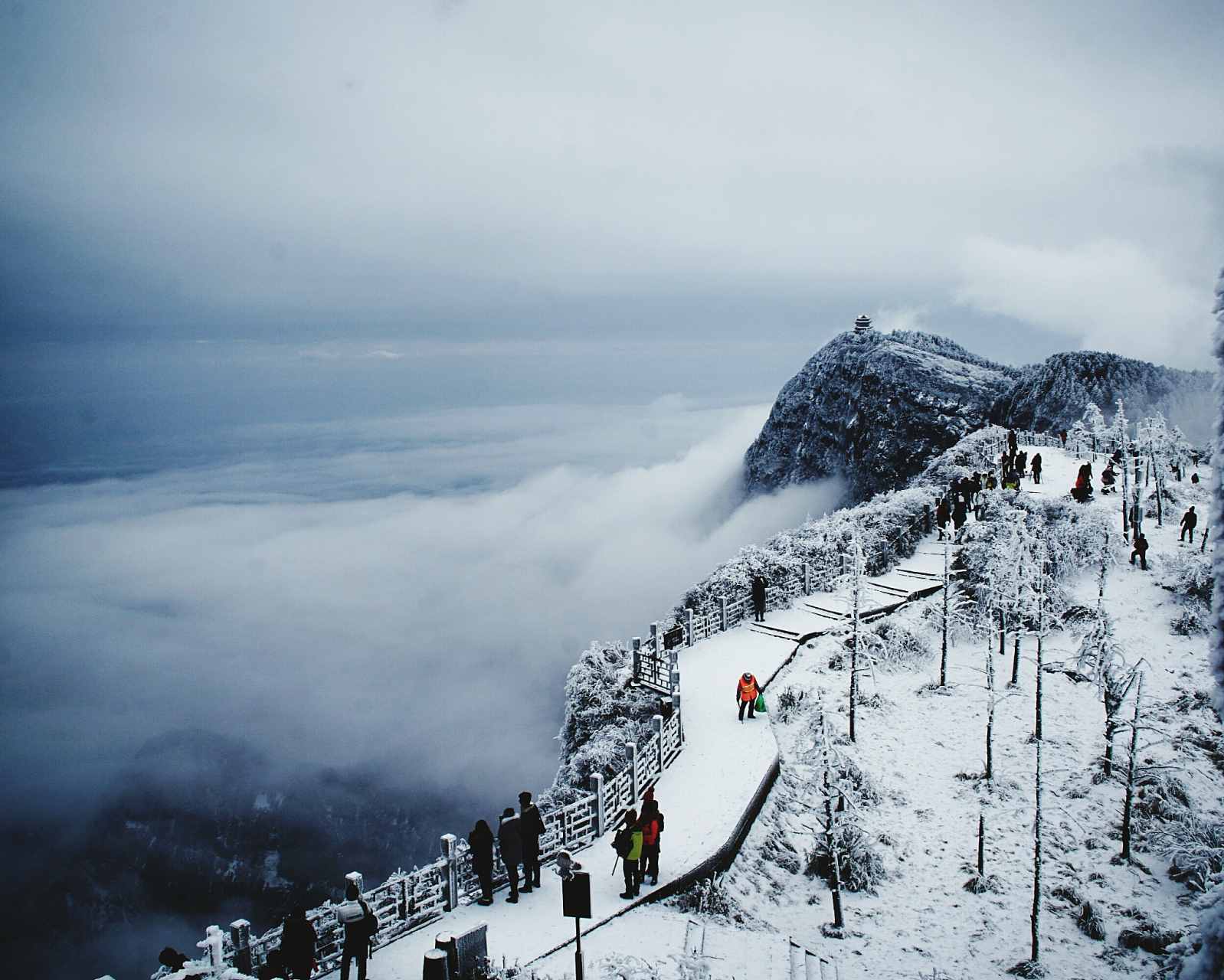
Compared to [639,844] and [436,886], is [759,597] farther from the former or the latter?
[436,886]

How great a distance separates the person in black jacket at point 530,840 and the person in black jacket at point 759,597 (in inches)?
A: 557

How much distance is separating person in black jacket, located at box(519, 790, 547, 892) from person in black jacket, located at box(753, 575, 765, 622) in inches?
557

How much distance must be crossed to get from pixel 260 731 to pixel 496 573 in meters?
81.6

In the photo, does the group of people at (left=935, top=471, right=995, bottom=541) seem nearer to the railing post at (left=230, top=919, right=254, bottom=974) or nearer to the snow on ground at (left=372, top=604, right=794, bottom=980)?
the snow on ground at (left=372, top=604, right=794, bottom=980)

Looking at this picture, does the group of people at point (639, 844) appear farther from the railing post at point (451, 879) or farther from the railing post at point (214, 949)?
the railing post at point (214, 949)

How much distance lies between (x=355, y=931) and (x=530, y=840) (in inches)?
113

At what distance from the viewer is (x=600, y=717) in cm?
1828

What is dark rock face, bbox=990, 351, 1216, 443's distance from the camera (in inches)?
2207

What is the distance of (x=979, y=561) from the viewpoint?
22.7 m

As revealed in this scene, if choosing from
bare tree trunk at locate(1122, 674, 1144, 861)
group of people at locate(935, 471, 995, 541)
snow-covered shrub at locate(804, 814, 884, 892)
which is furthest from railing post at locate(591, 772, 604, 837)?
group of people at locate(935, 471, 995, 541)

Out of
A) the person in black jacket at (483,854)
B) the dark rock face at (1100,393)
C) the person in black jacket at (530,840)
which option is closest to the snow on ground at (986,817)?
the person in black jacket at (530,840)

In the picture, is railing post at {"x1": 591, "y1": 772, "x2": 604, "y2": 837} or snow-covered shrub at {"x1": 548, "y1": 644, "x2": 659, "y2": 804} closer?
railing post at {"x1": 591, "y1": 772, "x2": 604, "y2": 837}

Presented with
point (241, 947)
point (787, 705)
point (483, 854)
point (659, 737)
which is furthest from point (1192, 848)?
point (241, 947)

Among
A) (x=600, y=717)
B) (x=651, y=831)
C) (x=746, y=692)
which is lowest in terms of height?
(x=600, y=717)
